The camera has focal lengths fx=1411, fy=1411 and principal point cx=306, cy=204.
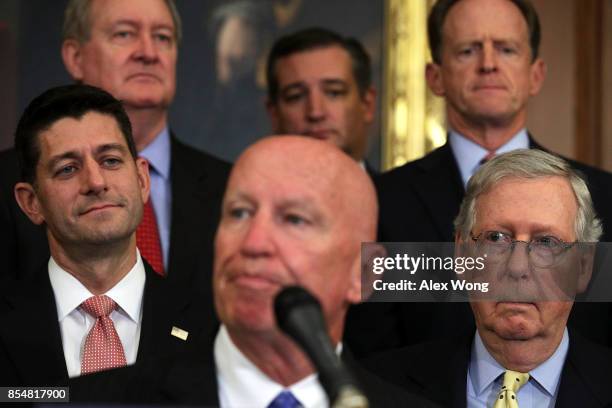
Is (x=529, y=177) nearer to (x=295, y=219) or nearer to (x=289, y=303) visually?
(x=295, y=219)

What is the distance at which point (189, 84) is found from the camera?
5543mm

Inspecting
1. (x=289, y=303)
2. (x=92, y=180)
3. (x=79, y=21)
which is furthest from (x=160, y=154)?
(x=289, y=303)

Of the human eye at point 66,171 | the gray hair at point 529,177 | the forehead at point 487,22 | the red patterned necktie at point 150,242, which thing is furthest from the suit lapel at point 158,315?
the forehead at point 487,22

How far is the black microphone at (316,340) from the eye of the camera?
2.10 metres

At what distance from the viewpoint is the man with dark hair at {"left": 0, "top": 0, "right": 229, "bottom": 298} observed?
4.12 metres

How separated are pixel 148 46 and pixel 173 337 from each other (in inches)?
53.4

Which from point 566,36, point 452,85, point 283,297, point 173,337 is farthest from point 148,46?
point 283,297

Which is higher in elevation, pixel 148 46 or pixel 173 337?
pixel 148 46

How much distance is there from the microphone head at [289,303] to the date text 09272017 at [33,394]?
691 mm

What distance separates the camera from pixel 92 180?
136 inches

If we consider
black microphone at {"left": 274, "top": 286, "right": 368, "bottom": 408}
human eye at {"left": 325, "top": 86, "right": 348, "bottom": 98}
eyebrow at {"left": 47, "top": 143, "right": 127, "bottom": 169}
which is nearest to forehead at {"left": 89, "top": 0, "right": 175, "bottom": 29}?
human eye at {"left": 325, "top": 86, "right": 348, "bottom": 98}

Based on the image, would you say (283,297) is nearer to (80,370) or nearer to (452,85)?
(80,370)

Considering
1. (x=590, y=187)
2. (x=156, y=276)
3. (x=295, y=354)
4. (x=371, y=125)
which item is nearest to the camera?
(x=295, y=354)

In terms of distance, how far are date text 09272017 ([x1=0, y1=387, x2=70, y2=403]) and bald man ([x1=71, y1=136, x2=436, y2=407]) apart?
0.11 ft
